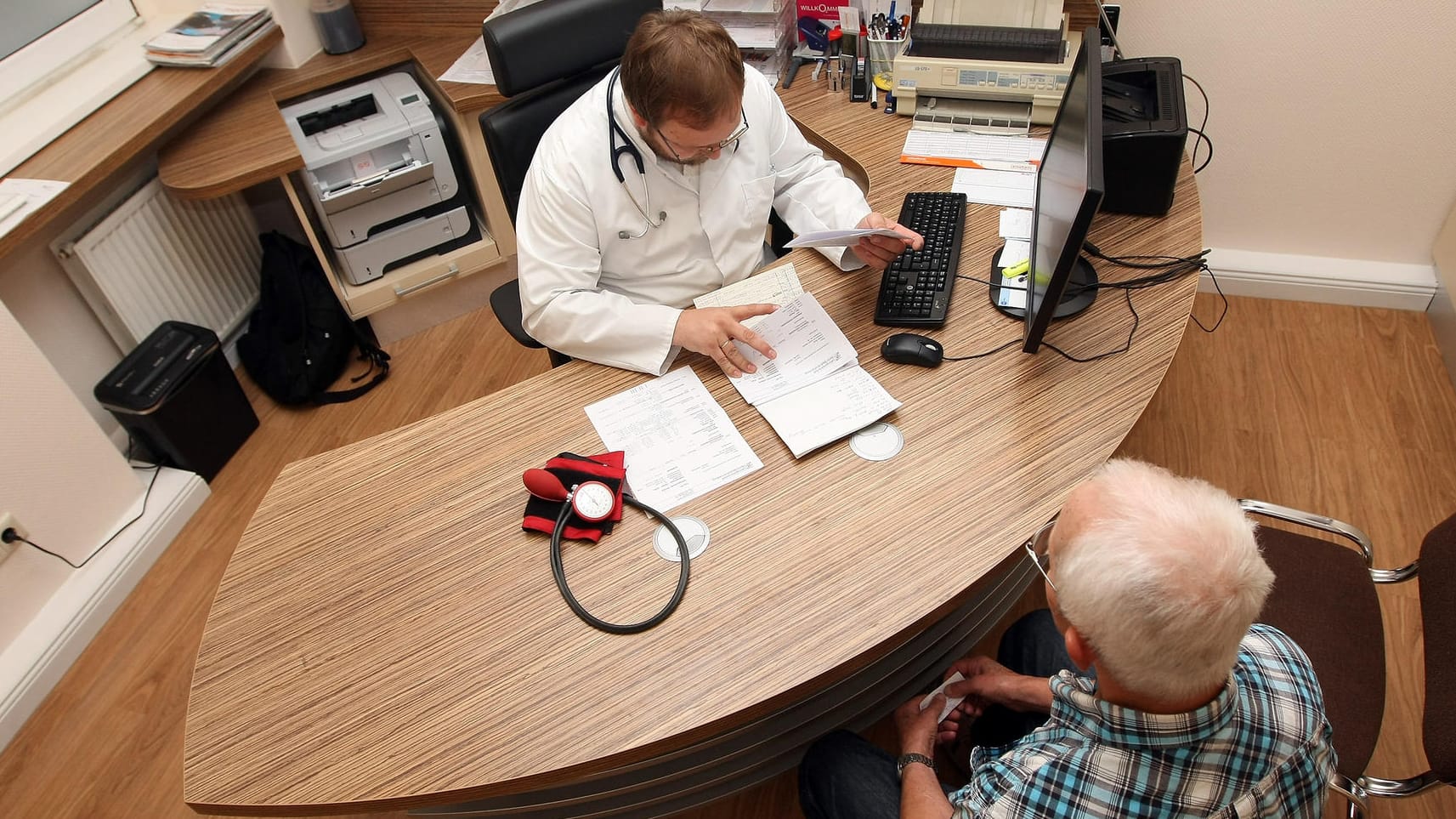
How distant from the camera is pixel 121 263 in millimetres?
2447

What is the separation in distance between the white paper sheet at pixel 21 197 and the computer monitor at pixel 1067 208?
2.14 metres

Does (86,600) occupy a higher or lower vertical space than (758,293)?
lower

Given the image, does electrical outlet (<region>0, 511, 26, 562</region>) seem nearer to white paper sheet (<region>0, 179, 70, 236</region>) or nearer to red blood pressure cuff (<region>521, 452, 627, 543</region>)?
white paper sheet (<region>0, 179, 70, 236</region>)

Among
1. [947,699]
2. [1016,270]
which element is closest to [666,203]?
[1016,270]

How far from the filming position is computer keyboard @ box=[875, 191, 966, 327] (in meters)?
1.64

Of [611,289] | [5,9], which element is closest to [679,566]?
[611,289]

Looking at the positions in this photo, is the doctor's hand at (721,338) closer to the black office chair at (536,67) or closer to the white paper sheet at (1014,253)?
the black office chair at (536,67)

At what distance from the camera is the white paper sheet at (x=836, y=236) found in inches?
62.4

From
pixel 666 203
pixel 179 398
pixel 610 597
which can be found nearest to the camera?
pixel 610 597

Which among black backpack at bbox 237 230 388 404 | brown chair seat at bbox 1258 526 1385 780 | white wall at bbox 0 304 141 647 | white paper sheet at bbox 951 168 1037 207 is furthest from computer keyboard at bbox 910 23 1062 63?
white wall at bbox 0 304 141 647

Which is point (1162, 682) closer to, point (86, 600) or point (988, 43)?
point (988, 43)

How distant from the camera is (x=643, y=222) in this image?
176 centimetres

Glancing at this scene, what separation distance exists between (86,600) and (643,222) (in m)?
1.72

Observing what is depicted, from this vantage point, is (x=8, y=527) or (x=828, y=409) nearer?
(x=828, y=409)
